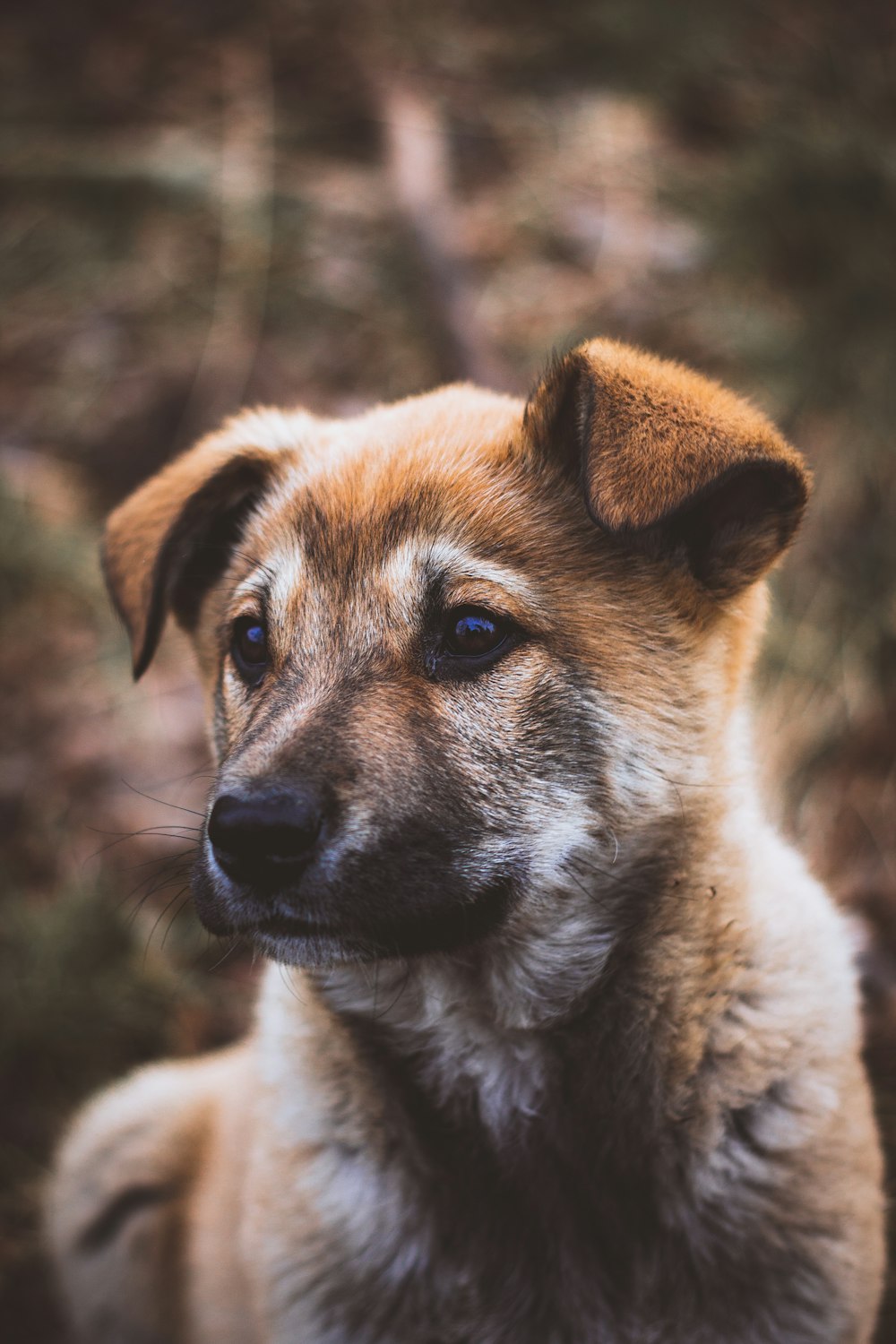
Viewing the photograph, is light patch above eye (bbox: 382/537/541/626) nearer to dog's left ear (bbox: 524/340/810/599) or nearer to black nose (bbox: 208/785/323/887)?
dog's left ear (bbox: 524/340/810/599)

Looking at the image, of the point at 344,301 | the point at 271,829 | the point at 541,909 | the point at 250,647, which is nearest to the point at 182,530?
the point at 250,647

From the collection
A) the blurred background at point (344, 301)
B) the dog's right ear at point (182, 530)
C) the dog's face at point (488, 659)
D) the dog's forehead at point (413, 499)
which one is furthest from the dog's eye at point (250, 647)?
the blurred background at point (344, 301)

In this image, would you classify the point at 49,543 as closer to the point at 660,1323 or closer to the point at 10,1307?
the point at 10,1307

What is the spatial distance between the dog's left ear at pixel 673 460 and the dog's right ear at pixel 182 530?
2.77 feet

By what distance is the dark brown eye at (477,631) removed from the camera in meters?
2.17

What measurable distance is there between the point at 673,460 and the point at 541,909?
95 centimetres

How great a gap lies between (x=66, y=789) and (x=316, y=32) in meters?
5.87

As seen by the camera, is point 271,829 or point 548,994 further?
point 548,994

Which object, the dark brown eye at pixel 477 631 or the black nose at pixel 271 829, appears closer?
the black nose at pixel 271 829

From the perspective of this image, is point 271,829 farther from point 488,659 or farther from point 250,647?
point 250,647

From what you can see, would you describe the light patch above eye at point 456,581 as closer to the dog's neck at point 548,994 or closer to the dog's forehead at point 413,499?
the dog's forehead at point 413,499

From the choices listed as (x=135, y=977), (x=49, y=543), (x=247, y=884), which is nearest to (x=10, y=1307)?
(x=135, y=977)

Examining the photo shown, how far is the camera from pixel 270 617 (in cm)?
243

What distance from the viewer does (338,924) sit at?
198cm
